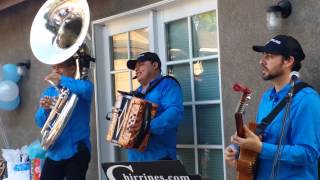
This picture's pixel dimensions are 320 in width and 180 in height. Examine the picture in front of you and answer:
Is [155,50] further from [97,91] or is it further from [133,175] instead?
[133,175]

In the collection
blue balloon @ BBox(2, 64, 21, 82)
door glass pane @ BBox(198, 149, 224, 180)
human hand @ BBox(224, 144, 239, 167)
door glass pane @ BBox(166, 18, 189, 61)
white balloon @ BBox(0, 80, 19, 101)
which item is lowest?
door glass pane @ BBox(198, 149, 224, 180)

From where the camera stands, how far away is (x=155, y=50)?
588 cm

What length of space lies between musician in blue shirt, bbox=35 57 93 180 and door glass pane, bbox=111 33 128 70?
140 centimetres

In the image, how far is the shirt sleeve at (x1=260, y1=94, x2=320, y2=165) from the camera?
324cm

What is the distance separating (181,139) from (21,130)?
3375mm

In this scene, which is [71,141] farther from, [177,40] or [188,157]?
[177,40]

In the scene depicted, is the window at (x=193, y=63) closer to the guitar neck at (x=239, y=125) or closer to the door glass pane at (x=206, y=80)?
the door glass pane at (x=206, y=80)

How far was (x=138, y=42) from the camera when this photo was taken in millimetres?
6238

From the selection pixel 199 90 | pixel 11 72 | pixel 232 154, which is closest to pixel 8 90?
pixel 11 72

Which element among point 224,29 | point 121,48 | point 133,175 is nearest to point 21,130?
point 121,48

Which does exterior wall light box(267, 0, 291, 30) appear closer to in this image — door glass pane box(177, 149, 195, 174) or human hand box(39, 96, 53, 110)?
door glass pane box(177, 149, 195, 174)

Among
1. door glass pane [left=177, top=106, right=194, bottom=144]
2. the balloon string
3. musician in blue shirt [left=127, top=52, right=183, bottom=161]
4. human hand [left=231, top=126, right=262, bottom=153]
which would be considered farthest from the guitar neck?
the balloon string

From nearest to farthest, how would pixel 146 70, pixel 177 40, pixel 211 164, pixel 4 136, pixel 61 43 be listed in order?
pixel 146 70 < pixel 61 43 < pixel 211 164 < pixel 177 40 < pixel 4 136

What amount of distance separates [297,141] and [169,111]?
1437 mm
